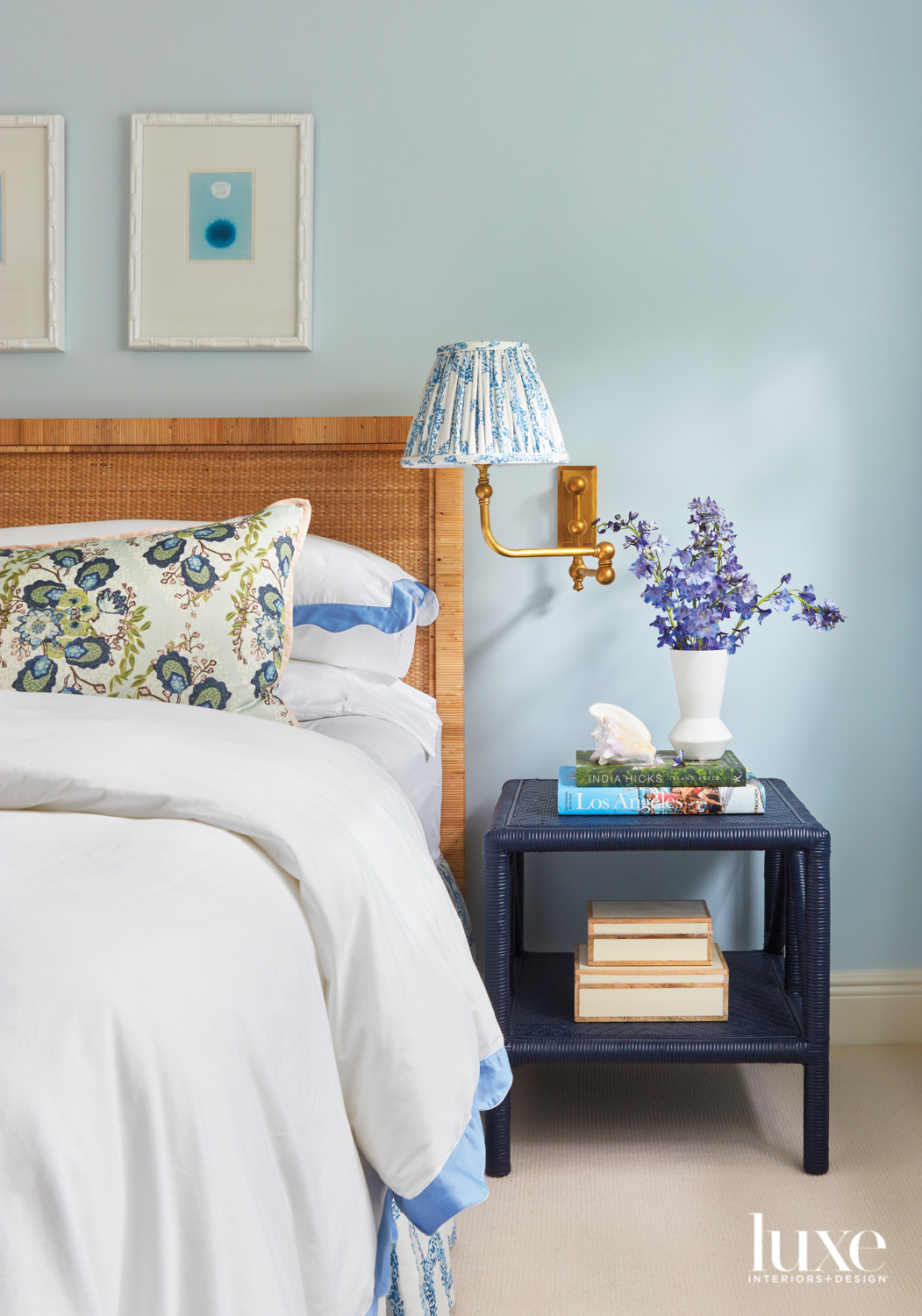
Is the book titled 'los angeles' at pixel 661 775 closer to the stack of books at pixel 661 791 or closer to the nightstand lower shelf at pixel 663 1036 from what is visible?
the stack of books at pixel 661 791

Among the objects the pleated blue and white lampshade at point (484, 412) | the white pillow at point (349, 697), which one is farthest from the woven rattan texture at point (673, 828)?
the pleated blue and white lampshade at point (484, 412)

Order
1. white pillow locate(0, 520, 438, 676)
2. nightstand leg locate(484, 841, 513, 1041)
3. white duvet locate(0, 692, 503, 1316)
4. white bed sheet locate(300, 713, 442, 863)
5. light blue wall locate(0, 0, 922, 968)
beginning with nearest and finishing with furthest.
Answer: white duvet locate(0, 692, 503, 1316) → white bed sheet locate(300, 713, 442, 863) → nightstand leg locate(484, 841, 513, 1041) → white pillow locate(0, 520, 438, 676) → light blue wall locate(0, 0, 922, 968)

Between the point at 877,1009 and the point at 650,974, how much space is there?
716 mm

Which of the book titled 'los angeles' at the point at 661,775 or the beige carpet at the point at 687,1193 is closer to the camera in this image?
the beige carpet at the point at 687,1193

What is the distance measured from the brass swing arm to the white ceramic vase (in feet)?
0.91

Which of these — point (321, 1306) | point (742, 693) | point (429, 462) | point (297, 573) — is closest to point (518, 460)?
point (429, 462)

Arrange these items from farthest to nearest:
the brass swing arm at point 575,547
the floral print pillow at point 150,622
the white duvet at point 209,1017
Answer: the brass swing arm at point 575,547 → the floral print pillow at point 150,622 → the white duvet at point 209,1017

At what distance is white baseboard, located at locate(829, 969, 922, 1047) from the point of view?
6.89 ft

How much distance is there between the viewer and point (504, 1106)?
1650 mm

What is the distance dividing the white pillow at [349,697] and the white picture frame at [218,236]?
28.4 inches

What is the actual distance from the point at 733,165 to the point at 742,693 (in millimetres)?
1044

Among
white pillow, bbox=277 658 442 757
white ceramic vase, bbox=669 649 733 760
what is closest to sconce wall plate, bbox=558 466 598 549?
white ceramic vase, bbox=669 649 733 760

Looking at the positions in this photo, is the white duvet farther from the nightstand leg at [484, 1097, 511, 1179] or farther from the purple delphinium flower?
the purple delphinium flower

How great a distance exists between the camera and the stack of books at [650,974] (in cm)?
167
